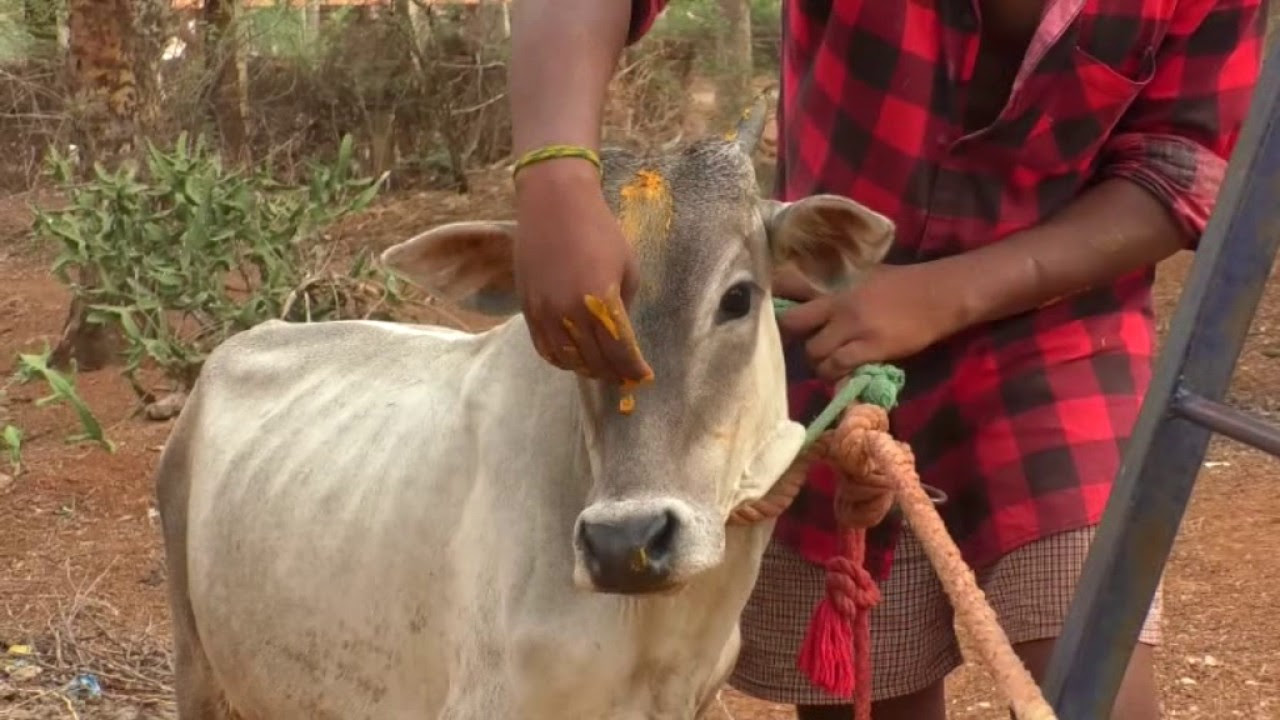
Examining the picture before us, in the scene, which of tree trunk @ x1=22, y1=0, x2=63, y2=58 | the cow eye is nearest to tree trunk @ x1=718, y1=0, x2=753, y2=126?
tree trunk @ x1=22, y1=0, x2=63, y2=58

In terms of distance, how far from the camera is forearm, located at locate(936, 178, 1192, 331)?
7.79 ft

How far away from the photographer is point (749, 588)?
2471 mm

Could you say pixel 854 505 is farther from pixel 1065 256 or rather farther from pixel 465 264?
pixel 465 264

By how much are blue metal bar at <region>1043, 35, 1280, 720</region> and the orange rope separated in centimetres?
25

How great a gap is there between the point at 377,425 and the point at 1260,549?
10.9 ft

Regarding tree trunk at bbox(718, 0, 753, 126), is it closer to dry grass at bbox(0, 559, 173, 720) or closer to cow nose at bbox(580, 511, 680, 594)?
dry grass at bbox(0, 559, 173, 720)

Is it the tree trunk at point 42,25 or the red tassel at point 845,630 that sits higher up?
the red tassel at point 845,630

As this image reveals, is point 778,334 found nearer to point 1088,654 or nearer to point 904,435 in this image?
point 904,435

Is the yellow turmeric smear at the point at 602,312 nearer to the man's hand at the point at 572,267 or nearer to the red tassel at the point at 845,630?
the man's hand at the point at 572,267

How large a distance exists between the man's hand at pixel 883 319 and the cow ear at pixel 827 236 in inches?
1.5

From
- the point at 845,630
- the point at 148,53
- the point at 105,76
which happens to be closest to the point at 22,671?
the point at 845,630

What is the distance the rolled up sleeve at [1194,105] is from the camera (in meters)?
2.42

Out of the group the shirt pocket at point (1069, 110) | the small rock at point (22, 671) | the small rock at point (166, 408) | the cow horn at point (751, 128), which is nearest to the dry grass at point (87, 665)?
the small rock at point (22, 671)

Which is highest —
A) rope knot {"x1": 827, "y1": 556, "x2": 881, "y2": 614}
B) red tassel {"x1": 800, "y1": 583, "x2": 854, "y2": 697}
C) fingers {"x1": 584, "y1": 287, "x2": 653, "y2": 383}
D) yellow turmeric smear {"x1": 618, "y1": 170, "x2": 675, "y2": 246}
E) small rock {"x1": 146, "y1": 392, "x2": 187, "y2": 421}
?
yellow turmeric smear {"x1": 618, "y1": 170, "x2": 675, "y2": 246}
